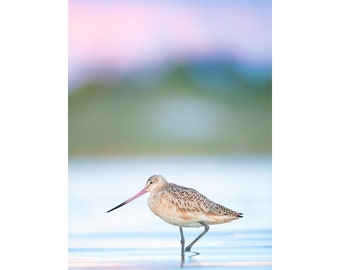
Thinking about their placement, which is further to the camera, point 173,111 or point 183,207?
point 173,111

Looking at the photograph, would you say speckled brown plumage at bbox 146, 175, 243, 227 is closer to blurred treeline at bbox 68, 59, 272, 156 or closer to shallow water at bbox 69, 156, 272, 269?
shallow water at bbox 69, 156, 272, 269

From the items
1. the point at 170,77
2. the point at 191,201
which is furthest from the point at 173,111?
the point at 191,201

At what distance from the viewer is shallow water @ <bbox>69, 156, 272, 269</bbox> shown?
5.68 m

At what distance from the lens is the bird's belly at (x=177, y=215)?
5660 mm

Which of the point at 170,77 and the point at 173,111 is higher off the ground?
the point at 170,77

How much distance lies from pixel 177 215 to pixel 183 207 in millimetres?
52

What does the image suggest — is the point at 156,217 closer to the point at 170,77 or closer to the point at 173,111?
the point at 173,111

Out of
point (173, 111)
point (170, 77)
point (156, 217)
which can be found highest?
point (170, 77)

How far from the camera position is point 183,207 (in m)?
5.66
